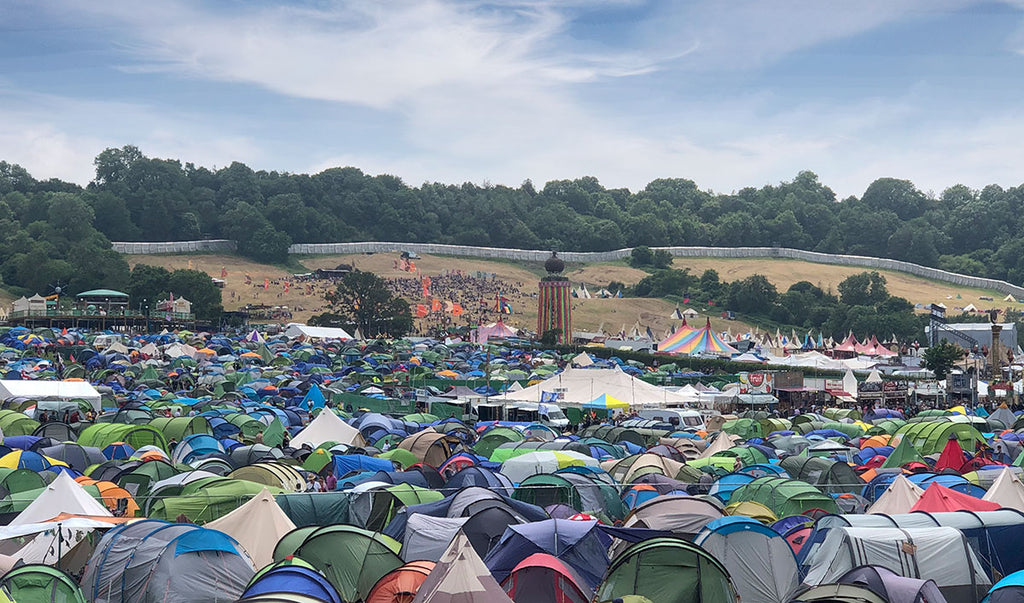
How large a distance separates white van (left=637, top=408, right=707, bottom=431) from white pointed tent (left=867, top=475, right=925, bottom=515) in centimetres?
1382

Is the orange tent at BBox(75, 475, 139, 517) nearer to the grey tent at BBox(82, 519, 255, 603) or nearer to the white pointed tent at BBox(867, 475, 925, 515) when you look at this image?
the grey tent at BBox(82, 519, 255, 603)

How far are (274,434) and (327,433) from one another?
1014 mm

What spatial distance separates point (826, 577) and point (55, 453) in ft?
41.8

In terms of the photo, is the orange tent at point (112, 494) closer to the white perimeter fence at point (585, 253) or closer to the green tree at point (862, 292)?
the green tree at point (862, 292)

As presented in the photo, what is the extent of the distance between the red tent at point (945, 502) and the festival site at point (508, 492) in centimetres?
3

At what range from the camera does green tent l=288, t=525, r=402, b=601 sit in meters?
11.7

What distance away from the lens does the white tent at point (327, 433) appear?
2250 centimetres

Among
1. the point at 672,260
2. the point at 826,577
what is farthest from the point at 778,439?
the point at 672,260

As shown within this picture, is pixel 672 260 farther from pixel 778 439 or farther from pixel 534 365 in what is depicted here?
pixel 778 439

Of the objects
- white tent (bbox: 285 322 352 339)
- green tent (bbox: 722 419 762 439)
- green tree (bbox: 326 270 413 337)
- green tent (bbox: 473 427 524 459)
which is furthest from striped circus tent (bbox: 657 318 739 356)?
green tree (bbox: 326 270 413 337)

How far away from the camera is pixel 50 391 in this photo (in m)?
27.8

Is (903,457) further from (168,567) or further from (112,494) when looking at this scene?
(168,567)

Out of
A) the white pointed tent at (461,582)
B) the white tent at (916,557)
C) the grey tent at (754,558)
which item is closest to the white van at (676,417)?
the grey tent at (754,558)

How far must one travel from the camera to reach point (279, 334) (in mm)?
63469
